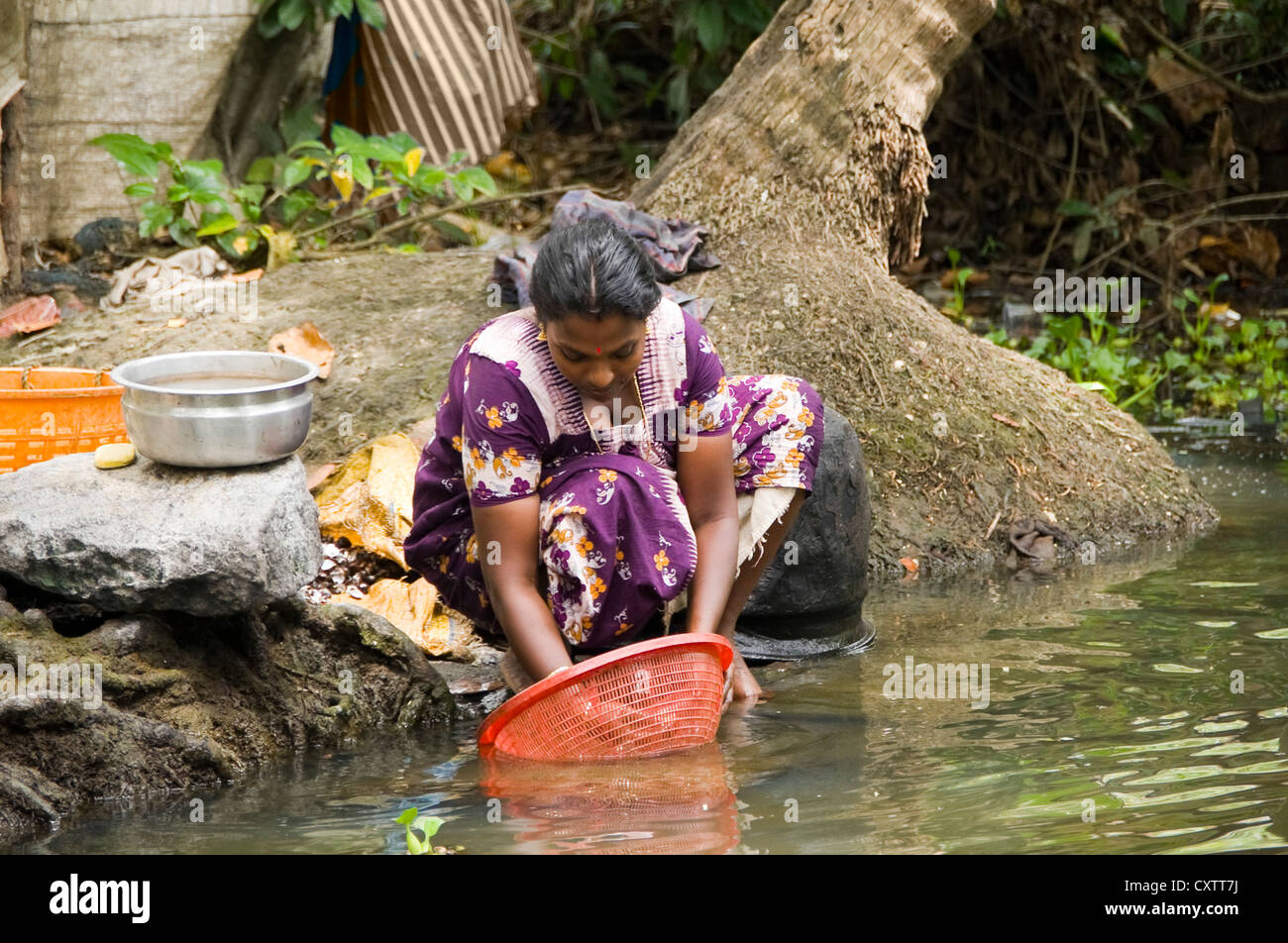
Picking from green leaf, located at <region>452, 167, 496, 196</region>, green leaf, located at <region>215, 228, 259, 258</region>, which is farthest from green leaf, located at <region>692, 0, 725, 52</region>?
green leaf, located at <region>215, 228, 259, 258</region>

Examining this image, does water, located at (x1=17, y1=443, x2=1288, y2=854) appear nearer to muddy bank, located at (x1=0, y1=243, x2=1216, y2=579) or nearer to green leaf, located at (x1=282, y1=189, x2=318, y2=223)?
muddy bank, located at (x1=0, y1=243, x2=1216, y2=579)

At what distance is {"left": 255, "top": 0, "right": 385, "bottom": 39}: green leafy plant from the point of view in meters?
6.86

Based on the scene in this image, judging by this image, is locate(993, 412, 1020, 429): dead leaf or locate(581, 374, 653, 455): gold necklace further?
locate(993, 412, 1020, 429): dead leaf

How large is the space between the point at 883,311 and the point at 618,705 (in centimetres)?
275

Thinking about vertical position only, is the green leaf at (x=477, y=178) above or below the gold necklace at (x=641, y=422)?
above

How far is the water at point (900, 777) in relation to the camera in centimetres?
277

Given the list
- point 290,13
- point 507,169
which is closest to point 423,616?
point 290,13

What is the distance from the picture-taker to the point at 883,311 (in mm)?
5512

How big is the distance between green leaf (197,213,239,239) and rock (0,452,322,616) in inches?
127

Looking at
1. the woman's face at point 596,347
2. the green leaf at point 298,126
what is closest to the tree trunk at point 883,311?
the woman's face at point 596,347

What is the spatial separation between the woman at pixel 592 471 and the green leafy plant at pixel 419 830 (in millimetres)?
538

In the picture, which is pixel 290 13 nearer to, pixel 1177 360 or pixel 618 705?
pixel 1177 360

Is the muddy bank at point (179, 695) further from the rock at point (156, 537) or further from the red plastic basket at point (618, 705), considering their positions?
the red plastic basket at point (618, 705)

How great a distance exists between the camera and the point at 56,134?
6777 mm
